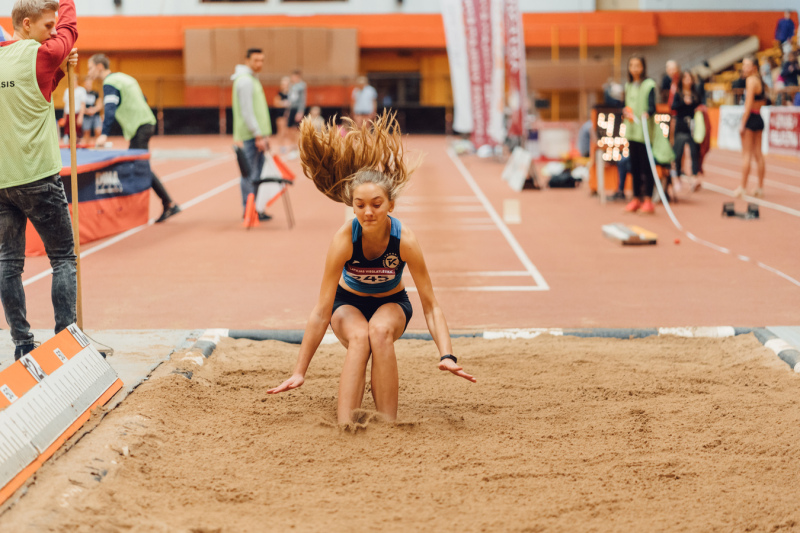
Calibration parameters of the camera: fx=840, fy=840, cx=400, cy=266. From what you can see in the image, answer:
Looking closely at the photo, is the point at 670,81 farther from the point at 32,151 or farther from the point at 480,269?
the point at 32,151

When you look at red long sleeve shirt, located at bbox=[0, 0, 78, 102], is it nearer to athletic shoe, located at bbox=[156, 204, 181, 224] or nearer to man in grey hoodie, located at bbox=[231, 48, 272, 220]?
man in grey hoodie, located at bbox=[231, 48, 272, 220]

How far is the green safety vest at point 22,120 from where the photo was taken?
4746 mm

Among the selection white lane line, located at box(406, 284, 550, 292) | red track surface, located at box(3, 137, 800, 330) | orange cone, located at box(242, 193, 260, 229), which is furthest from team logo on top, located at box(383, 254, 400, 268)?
orange cone, located at box(242, 193, 260, 229)

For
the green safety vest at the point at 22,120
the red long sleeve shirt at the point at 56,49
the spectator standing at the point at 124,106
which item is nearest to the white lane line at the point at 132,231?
the spectator standing at the point at 124,106

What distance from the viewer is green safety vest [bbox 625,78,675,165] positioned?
1242 centimetres

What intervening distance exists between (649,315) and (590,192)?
913 centimetres

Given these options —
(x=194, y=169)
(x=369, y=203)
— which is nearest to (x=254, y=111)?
(x=369, y=203)

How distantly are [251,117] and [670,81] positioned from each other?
8810 mm

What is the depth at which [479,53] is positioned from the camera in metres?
20.8

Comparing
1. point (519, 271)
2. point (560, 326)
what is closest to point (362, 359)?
point (560, 326)

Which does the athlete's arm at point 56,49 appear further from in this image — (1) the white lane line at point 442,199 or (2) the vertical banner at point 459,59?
(2) the vertical banner at point 459,59

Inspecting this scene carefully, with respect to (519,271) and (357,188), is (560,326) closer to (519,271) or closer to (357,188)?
(519,271)

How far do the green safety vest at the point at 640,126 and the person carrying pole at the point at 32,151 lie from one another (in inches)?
362

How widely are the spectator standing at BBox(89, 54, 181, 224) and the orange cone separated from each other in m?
1.35
